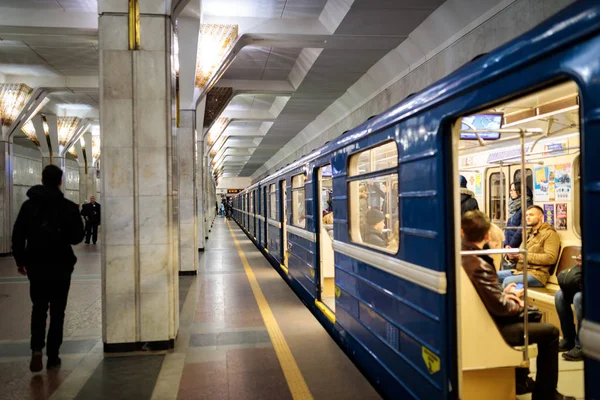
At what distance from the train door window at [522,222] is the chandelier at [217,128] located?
13.4 metres

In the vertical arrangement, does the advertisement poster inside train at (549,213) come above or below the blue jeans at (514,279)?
above

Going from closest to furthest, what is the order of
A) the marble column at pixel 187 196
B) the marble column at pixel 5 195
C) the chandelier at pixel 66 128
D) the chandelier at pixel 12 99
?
1. the marble column at pixel 187 196
2. the chandelier at pixel 12 99
3. the marble column at pixel 5 195
4. the chandelier at pixel 66 128

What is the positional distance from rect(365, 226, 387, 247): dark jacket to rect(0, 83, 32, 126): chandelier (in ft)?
41.4

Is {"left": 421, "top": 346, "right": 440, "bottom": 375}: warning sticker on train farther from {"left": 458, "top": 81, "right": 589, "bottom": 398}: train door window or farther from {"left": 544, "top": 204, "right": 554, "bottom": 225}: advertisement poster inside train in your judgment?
{"left": 544, "top": 204, "right": 554, "bottom": 225}: advertisement poster inside train

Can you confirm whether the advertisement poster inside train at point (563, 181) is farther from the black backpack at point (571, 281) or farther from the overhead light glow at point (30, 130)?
the overhead light glow at point (30, 130)

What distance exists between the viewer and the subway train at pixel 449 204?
191cm

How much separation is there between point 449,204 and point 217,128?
1896 centimetres

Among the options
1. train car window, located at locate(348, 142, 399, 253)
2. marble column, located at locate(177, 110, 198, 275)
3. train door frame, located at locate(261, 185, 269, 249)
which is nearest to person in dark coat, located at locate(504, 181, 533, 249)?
train car window, located at locate(348, 142, 399, 253)

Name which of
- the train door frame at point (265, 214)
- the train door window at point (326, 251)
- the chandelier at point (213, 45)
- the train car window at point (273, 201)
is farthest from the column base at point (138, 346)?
the train door frame at point (265, 214)

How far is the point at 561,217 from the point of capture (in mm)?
5504

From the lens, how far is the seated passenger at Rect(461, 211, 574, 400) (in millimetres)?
3408

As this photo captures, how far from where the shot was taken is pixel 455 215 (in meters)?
2.99

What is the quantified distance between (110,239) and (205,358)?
1644 mm

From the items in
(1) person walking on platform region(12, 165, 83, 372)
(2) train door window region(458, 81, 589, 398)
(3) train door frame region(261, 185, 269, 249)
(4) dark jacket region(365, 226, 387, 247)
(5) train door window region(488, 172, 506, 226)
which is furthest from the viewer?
(3) train door frame region(261, 185, 269, 249)
